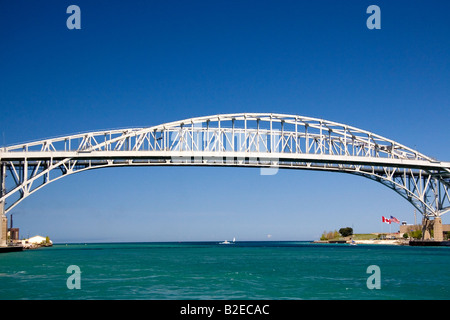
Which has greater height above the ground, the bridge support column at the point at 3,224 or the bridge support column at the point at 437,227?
the bridge support column at the point at 3,224

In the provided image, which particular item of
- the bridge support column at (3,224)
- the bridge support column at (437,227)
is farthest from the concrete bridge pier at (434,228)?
the bridge support column at (3,224)

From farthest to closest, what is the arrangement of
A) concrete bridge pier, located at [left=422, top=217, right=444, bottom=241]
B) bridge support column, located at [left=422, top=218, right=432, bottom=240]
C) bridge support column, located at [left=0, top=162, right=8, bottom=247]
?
bridge support column, located at [left=422, top=218, right=432, bottom=240] < concrete bridge pier, located at [left=422, top=217, right=444, bottom=241] < bridge support column, located at [left=0, top=162, right=8, bottom=247]

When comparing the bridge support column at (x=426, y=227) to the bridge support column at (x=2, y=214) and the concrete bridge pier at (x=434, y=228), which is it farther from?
the bridge support column at (x=2, y=214)

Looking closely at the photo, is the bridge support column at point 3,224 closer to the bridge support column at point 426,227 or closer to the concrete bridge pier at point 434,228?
the concrete bridge pier at point 434,228

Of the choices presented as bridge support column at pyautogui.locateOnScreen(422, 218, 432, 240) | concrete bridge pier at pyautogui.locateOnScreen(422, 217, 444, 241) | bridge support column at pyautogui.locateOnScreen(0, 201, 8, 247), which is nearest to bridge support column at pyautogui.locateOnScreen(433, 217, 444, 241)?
concrete bridge pier at pyautogui.locateOnScreen(422, 217, 444, 241)

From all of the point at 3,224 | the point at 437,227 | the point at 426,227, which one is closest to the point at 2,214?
the point at 3,224

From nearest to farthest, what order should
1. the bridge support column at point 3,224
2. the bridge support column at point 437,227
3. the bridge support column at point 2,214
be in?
the bridge support column at point 3,224 < the bridge support column at point 2,214 < the bridge support column at point 437,227

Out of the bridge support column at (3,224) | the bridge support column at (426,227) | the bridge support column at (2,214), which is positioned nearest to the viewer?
the bridge support column at (3,224)

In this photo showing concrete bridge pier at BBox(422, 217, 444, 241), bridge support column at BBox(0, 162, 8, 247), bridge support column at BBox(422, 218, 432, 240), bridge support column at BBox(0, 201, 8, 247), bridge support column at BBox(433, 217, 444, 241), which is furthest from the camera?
bridge support column at BBox(422, 218, 432, 240)

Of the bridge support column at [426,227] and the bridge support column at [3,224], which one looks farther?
the bridge support column at [426,227]

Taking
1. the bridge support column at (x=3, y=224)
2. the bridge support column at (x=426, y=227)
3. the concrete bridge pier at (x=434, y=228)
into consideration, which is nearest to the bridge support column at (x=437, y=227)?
the concrete bridge pier at (x=434, y=228)

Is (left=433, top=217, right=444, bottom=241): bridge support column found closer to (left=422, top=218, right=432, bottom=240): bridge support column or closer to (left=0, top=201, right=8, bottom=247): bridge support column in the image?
(left=422, top=218, right=432, bottom=240): bridge support column

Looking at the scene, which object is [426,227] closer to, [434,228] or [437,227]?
[434,228]

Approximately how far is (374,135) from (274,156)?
50.4 feet
